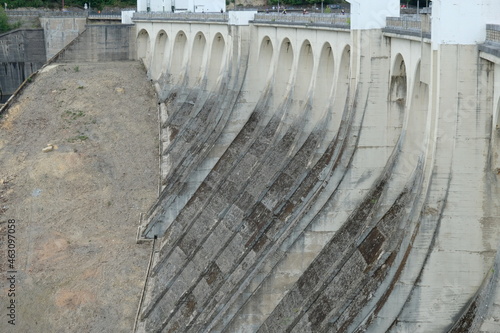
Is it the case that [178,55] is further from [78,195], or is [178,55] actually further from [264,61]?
[78,195]

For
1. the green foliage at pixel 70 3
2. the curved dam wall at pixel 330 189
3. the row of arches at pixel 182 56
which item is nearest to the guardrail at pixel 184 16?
the curved dam wall at pixel 330 189

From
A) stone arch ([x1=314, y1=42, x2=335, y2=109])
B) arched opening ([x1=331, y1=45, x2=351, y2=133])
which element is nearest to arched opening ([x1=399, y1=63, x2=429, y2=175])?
arched opening ([x1=331, y1=45, x2=351, y2=133])

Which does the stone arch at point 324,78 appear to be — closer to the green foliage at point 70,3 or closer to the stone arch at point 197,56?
the stone arch at point 197,56

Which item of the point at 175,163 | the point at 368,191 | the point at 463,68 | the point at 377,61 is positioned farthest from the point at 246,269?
the point at 175,163

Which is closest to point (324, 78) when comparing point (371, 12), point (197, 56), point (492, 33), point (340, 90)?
point (340, 90)

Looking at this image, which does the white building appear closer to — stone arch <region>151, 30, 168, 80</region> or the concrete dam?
stone arch <region>151, 30, 168, 80</region>

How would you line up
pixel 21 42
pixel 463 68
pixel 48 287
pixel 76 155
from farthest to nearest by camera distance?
1. pixel 21 42
2. pixel 76 155
3. pixel 48 287
4. pixel 463 68

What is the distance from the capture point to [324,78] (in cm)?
2870

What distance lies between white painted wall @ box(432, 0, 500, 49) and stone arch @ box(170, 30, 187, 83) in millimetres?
28952

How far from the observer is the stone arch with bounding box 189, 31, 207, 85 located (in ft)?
143

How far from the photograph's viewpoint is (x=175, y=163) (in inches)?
1405

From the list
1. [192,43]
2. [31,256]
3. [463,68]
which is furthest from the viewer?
[192,43]

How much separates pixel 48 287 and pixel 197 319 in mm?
6713

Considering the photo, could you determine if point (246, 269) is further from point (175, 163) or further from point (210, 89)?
point (210, 89)
